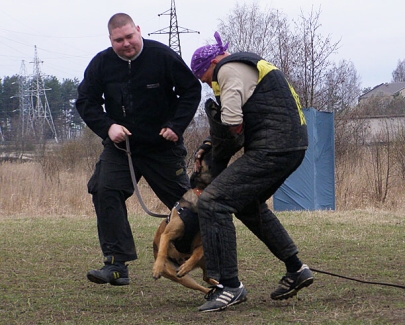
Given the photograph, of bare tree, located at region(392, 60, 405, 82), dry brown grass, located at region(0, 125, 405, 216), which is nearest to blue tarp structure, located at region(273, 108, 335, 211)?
dry brown grass, located at region(0, 125, 405, 216)

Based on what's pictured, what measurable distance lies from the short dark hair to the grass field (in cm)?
201

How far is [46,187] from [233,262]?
9.31 metres

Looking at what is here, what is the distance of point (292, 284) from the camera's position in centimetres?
489

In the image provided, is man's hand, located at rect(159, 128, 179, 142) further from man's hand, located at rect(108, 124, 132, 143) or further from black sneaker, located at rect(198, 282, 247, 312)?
black sneaker, located at rect(198, 282, 247, 312)

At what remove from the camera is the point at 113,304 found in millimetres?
5035

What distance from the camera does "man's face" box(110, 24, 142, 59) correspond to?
5277mm

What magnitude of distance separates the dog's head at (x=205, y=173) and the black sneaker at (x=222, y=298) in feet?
2.45

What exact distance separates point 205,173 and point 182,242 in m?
0.51

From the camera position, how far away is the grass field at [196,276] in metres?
4.47

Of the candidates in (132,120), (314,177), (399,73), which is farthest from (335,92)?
(399,73)

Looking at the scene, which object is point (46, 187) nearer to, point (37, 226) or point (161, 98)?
point (37, 226)

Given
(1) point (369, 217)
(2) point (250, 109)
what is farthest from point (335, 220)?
(2) point (250, 109)

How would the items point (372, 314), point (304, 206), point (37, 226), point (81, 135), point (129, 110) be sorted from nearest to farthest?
point (372, 314), point (129, 110), point (37, 226), point (304, 206), point (81, 135)

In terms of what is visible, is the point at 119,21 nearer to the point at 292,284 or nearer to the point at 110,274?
the point at 110,274
